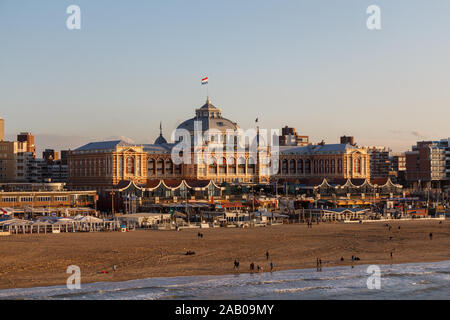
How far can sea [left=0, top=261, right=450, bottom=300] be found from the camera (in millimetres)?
47406

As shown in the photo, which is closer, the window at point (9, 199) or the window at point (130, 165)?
the window at point (9, 199)

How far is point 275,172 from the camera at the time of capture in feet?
505

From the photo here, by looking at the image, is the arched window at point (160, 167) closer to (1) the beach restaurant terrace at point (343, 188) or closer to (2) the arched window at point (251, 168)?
(2) the arched window at point (251, 168)

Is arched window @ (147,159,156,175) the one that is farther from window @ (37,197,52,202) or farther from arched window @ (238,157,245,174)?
window @ (37,197,52,202)

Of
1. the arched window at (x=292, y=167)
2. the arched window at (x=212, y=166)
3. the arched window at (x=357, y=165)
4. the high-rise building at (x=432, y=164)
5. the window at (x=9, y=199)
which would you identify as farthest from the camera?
the high-rise building at (x=432, y=164)

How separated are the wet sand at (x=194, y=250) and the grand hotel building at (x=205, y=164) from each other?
44.9 meters

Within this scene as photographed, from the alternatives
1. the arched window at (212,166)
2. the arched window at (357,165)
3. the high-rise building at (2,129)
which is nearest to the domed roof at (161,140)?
the arched window at (212,166)

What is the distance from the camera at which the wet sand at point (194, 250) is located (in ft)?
184

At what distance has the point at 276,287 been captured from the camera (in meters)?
50.9

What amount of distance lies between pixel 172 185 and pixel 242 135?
3419 centimetres

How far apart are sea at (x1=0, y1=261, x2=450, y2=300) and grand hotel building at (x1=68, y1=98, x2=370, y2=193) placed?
2705 inches

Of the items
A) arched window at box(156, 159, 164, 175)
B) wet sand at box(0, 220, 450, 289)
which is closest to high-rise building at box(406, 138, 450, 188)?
arched window at box(156, 159, 164, 175)
